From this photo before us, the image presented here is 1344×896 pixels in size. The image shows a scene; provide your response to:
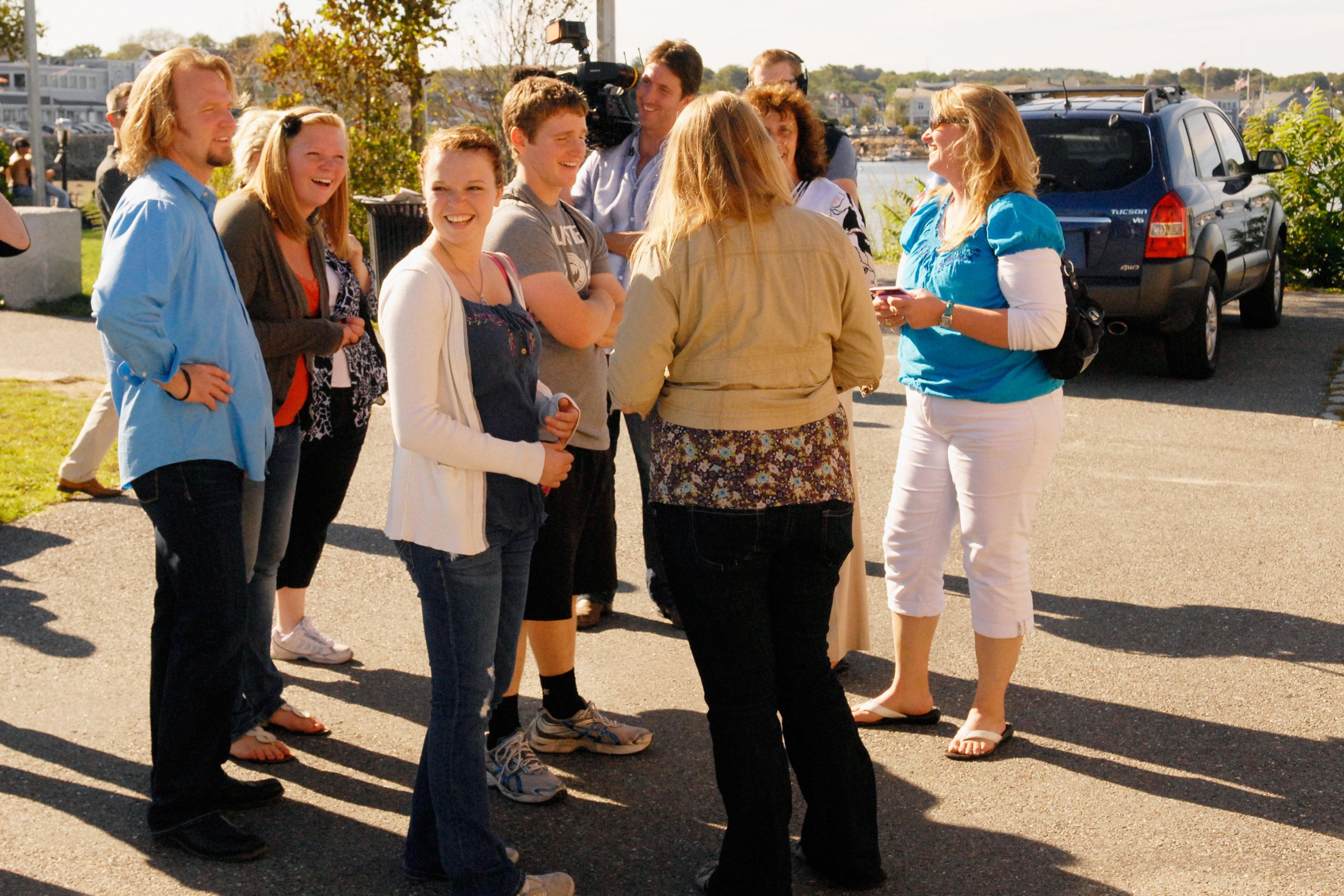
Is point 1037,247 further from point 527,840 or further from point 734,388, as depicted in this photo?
point 527,840

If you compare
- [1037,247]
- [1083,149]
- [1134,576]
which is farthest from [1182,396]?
[1037,247]

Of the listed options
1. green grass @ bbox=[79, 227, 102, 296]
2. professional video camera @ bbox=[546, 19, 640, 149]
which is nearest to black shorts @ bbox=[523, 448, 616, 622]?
professional video camera @ bbox=[546, 19, 640, 149]

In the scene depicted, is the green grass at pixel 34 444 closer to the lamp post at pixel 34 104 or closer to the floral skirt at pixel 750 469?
the floral skirt at pixel 750 469

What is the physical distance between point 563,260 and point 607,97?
69.5 inches

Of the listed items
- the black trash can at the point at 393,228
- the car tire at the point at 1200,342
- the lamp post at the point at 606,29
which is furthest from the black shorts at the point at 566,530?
the lamp post at the point at 606,29

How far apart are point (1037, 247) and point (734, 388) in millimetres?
A: 1286

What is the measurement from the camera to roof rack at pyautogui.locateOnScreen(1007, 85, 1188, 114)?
31.6 ft

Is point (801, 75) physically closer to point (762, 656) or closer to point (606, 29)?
point (762, 656)

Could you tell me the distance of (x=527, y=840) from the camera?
11.5 feet

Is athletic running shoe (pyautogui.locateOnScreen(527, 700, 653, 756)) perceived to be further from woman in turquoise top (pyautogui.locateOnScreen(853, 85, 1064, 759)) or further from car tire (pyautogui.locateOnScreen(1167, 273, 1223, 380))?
car tire (pyautogui.locateOnScreen(1167, 273, 1223, 380))

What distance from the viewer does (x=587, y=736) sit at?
4051 millimetres

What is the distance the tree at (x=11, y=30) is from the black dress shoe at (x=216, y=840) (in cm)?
3746

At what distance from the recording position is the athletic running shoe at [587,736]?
4043 millimetres

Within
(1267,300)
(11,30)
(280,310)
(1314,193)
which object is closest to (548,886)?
(280,310)
